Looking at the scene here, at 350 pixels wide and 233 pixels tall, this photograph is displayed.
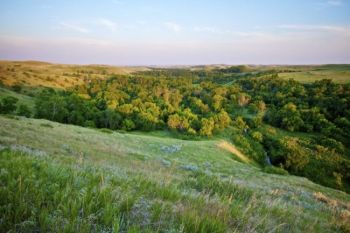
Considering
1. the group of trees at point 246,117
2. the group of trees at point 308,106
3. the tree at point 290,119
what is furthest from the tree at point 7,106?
the tree at point 290,119

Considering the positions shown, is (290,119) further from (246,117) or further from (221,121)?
(221,121)

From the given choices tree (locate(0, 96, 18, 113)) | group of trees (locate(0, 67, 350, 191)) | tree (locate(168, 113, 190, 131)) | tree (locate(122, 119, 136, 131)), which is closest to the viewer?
tree (locate(0, 96, 18, 113))

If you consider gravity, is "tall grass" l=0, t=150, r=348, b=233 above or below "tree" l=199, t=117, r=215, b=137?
above

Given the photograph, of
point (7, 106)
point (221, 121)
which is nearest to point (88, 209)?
point (7, 106)

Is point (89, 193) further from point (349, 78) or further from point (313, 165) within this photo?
point (349, 78)

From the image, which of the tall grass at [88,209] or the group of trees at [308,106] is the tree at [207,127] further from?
the tall grass at [88,209]

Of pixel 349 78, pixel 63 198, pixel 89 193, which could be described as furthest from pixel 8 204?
pixel 349 78

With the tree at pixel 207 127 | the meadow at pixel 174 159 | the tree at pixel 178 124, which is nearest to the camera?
the meadow at pixel 174 159

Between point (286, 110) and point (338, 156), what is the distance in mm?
36656

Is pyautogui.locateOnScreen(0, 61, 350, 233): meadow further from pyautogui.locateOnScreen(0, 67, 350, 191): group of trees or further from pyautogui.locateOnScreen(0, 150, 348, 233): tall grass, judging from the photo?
pyautogui.locateOnScreen(0, 67, 350, 191): group of trees

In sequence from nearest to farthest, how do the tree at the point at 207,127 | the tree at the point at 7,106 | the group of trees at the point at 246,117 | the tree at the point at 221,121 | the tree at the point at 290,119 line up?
the tree at the point at 7,106
the group of trees at the point at 246,117
the tree at the point at 207,127
the tree at the point at 221,121
the tree at the point at 290,119

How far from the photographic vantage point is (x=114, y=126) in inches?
2928

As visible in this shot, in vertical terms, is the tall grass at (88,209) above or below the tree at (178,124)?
above

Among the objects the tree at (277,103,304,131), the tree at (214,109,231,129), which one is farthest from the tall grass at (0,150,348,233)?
the tree at (277,103,304,131)
